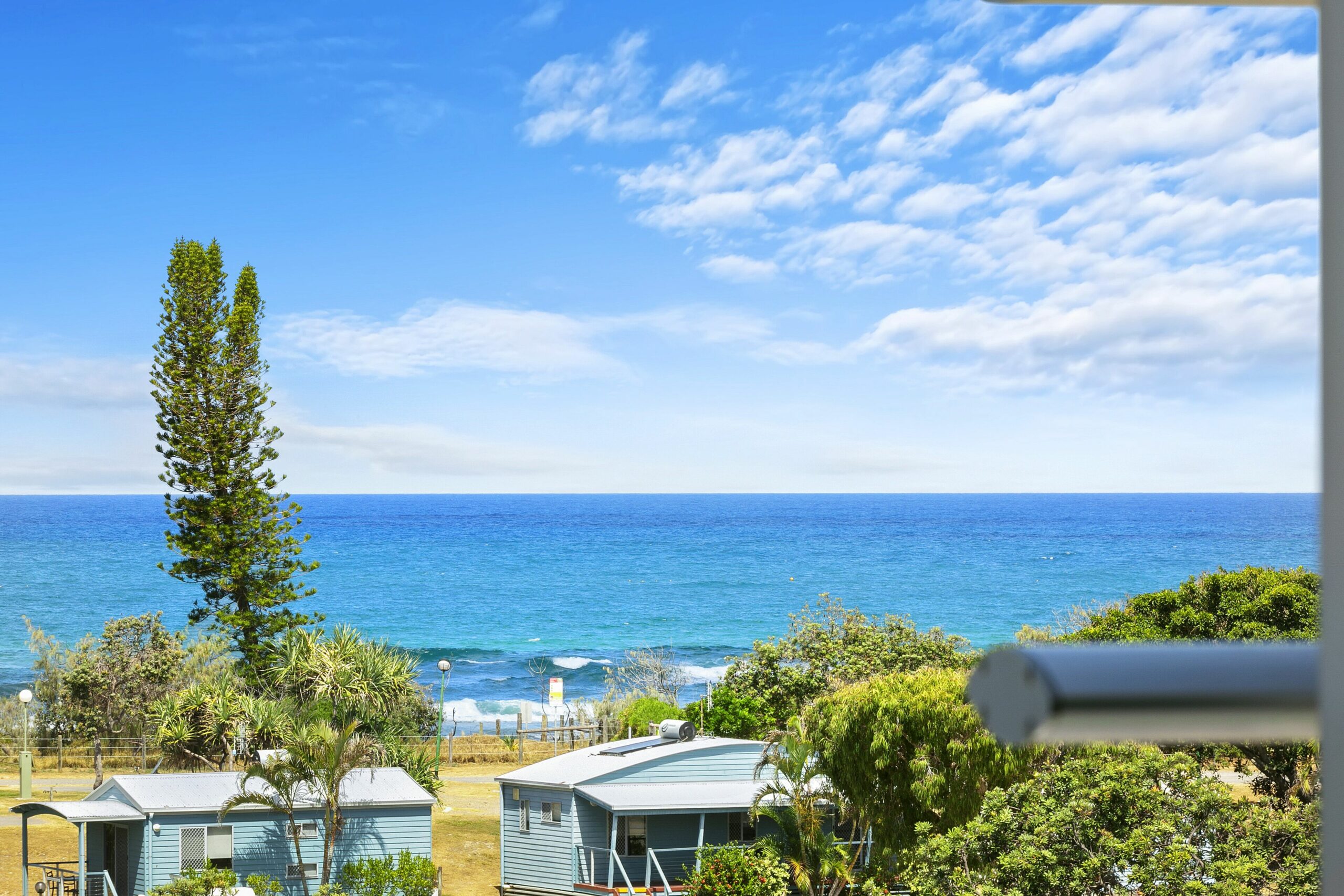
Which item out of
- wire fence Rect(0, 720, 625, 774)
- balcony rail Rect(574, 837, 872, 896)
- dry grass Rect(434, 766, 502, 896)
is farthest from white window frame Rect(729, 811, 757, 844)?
wire fence Rect(0, 720, 625, 774)

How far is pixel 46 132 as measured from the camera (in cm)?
9550

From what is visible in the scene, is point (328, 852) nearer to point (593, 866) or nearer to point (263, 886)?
point (263, 886)

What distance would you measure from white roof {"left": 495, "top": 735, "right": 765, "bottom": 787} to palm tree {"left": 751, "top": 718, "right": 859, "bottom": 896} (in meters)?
2.73

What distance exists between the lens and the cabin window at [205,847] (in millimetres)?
17609

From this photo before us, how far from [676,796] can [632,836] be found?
0.99m

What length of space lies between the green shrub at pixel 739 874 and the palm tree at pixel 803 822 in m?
0.25

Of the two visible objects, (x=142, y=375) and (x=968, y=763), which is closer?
(x=968, y=763)

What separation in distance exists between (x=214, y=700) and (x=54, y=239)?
286 feet

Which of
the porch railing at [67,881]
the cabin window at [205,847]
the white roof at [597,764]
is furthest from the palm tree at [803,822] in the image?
the porch railing at [67,881]

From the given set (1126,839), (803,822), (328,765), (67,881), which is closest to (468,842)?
(328,765)

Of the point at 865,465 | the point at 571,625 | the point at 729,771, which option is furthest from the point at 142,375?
the point at 729,771

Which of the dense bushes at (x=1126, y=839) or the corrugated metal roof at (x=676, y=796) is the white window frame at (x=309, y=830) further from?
the dense bushes at (x=1126, y=839)

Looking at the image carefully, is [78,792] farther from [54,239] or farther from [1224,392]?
[54,239]

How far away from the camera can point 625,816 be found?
1917 cm
